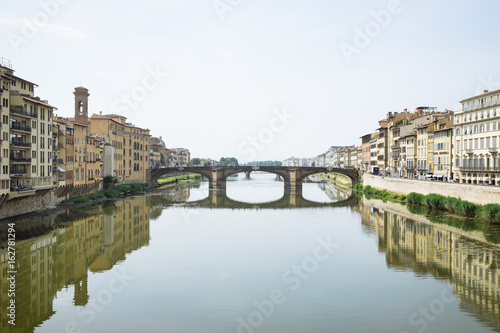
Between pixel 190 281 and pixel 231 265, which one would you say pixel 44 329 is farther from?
pixel 231 265

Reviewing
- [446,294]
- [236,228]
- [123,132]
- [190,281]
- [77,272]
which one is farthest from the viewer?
[123,132]

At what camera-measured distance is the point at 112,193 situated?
186 feet

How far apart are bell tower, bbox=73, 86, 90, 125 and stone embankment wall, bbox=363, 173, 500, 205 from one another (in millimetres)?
42102

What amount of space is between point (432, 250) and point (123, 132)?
5641cm

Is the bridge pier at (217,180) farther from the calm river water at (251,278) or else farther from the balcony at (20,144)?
the balcony at (20,144)

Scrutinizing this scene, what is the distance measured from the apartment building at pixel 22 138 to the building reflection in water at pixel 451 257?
27543mm

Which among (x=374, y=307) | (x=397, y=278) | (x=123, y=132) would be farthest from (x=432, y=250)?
(x=123, y=132)

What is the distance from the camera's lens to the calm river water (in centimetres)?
1484

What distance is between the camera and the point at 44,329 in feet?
46.8

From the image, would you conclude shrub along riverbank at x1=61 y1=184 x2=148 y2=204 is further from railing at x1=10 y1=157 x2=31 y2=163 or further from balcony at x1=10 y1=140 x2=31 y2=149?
balcony at x1=10 y1=140 x2=31 y2=149

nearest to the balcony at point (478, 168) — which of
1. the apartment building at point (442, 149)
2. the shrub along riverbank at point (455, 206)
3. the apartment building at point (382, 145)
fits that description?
the apartment building at point (442, 149)

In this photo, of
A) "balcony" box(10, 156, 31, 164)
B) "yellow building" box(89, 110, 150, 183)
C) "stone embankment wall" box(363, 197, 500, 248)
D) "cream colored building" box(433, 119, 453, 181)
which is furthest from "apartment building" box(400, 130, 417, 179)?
"balcony" box(10, 156, 31, 164)

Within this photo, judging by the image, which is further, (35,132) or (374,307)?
(35,132)

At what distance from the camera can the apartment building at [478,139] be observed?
41.3 m
